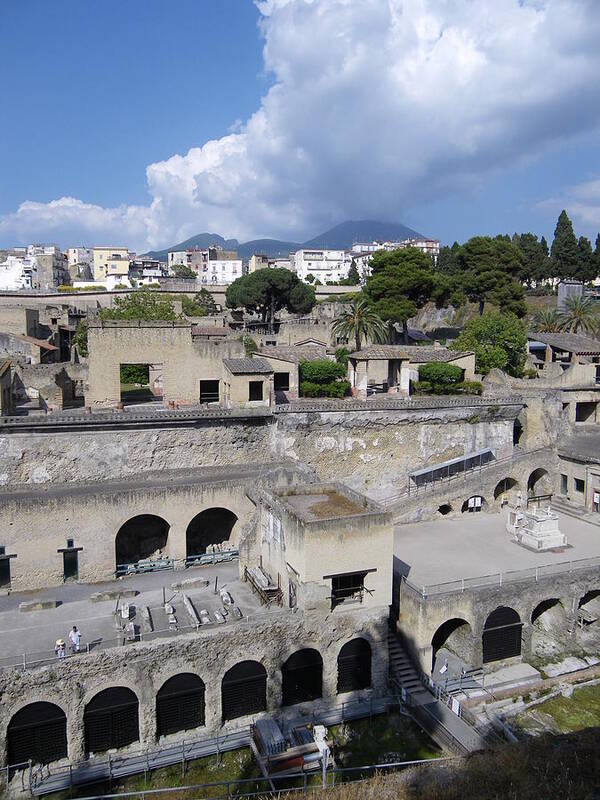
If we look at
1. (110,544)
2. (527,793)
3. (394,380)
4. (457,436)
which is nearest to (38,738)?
(110,544)

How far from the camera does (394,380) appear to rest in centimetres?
4275

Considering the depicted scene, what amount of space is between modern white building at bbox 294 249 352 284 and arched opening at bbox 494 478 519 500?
10637 cm

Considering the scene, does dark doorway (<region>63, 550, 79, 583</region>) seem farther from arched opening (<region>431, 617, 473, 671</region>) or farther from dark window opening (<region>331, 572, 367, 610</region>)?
arched opening (<region>431, 617, 473, 671</region>)

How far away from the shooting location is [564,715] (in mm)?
22188

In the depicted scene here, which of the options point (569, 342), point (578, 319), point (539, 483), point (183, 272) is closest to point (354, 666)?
point (539, 483)

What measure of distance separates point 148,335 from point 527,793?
30529mm

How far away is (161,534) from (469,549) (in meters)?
14.2

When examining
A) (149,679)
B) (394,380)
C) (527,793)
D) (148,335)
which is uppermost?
(148,335)

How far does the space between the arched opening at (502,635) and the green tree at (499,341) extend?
23.5 metres

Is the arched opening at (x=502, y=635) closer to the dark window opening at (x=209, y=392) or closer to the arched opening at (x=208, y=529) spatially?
the arched opening at (x=208, y=529)

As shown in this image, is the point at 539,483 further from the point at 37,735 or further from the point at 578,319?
the point at 37,735

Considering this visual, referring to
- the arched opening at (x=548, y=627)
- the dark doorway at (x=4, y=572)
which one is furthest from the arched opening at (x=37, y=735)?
the arched opening at (x=548, y=627)

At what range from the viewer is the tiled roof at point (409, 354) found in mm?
40156

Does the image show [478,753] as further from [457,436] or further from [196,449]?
[457,436]
